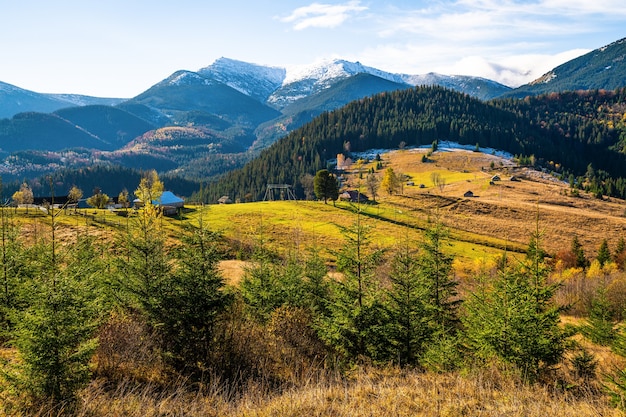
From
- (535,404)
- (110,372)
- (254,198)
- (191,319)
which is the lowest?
(254,198)

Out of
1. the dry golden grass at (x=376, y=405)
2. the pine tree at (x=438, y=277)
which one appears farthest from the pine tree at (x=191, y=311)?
the pine tree at (x=438, y=277)

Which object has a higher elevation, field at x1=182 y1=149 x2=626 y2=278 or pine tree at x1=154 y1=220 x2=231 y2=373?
pine tree at x1=154 y1=220 x2=231 y2=373

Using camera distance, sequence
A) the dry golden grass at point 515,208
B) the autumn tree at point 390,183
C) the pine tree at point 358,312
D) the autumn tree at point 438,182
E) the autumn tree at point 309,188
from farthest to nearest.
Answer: the autumn tree at point 309,188, the autumn tree at point 438,182, the autumn tree at point 390,183, the dry golden grass at point 515,208, the pine tree at point 358,312

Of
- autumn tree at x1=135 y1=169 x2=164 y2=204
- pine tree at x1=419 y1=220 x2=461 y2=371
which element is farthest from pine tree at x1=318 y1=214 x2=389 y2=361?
autumn tree at x1=135 y1=169 x2=164 y2=204

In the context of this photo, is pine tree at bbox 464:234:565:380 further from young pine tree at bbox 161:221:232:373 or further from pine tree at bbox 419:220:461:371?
young pine tree at bbox 161:221:232:373

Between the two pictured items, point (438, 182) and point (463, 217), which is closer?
point (463, 217)

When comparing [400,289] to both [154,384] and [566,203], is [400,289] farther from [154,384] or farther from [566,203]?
[566,203]

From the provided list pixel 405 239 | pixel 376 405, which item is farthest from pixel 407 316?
pixel 376 405

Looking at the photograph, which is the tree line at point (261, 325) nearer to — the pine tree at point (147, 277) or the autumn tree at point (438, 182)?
the pine tree at point (147, 277)

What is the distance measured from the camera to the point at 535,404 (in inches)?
331

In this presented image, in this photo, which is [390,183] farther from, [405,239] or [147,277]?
[147,277]

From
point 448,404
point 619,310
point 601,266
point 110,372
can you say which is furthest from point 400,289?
point 601,266

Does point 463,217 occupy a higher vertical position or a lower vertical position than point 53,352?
lower

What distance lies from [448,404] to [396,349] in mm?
7221
